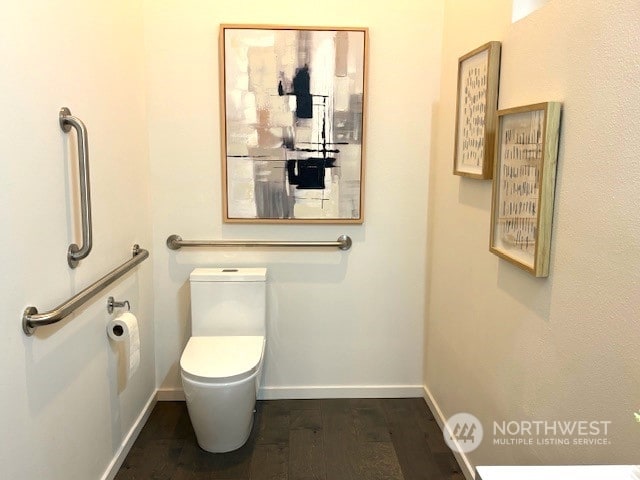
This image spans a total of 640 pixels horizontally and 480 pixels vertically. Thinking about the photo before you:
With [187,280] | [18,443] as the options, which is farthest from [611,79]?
[187,280]

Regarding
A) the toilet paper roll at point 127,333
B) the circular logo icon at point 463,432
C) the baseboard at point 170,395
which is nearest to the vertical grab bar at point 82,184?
the toilet paper roll at point 127,333

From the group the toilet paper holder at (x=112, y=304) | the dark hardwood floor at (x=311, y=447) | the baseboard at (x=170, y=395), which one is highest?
the toilet paper holder at (x=112, y=304)

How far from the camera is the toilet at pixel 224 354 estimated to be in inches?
87.0

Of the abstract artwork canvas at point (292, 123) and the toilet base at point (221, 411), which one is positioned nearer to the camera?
the toilet base at point (221, 411)

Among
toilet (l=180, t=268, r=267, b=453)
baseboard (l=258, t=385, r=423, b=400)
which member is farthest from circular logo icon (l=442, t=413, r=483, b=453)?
toilet (l=180, t=268, r=267, b=453)

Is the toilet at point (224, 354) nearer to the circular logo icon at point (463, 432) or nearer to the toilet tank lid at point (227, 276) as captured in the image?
the toilet tank lid at point (227, 276)

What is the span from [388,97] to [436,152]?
0.38 m

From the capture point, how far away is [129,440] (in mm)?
2396

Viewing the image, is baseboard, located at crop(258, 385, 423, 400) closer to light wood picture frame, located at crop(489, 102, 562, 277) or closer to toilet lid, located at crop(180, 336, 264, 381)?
toilet lid, located at crop(180, 336, 264, 381)

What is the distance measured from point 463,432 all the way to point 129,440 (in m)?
1.53

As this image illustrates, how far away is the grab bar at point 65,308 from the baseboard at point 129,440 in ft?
2.62

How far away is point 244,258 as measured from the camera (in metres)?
2.78

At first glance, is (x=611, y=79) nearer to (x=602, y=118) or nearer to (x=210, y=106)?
(x=602, y=118)

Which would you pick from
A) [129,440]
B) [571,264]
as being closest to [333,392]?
[129,440]
